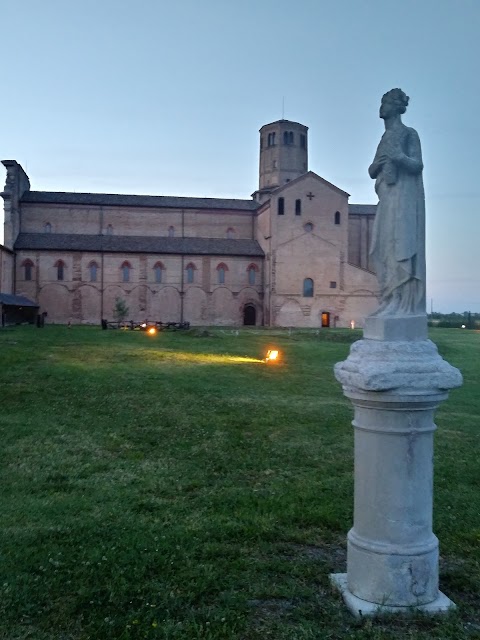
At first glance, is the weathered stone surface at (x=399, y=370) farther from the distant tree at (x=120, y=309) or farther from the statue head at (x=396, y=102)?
the distant tree at (x=120, y=309)

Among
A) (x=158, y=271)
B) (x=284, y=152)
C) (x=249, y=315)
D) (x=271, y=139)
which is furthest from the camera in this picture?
(x=271, y=139)

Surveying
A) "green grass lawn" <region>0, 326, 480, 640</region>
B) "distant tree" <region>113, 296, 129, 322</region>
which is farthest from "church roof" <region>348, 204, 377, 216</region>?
"green grass lawn" <region>0, 326, 480, 640</region>

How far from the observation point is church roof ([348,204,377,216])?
64.6m

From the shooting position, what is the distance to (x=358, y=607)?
4.89 metres

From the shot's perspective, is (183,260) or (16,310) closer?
(16,310)

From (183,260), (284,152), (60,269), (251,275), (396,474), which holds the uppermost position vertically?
(284,152)

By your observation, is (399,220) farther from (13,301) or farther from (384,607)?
(13,301)

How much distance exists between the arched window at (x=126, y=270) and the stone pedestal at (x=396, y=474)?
5456cm

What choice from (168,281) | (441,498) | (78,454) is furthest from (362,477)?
(168,281)

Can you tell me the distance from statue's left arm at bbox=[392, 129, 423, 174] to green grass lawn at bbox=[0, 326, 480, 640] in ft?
12.5

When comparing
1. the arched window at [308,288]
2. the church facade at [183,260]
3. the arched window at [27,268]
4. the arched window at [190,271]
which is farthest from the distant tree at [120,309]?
the arched window at [308,288]

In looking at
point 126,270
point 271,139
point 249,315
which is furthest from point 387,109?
point 271,139

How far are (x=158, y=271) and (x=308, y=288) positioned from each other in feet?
48.6

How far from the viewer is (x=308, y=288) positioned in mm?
57406
